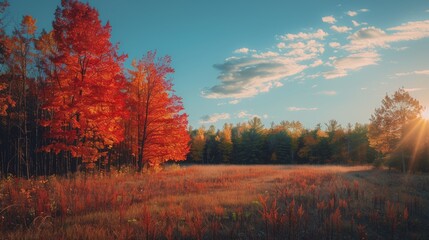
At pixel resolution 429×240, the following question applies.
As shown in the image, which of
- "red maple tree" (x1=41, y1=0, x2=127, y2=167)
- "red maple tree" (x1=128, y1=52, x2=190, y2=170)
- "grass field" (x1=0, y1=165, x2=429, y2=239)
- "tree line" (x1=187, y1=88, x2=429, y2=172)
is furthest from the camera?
"tree line" (x1=187, y1=88, x2=429, y2=172)

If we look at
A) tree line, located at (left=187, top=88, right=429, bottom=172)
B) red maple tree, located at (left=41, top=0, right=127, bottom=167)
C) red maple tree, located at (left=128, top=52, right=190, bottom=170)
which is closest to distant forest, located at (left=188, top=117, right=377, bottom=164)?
tree line, located at (left=187, top=88, right=429, bottom=172)

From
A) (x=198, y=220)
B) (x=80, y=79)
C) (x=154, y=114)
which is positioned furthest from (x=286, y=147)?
(x=198, y=220)

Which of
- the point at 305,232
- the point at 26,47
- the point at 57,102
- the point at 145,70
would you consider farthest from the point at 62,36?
the point at 305,232

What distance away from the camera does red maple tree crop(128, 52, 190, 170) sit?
22.4 metres

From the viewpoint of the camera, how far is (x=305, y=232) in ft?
21.8

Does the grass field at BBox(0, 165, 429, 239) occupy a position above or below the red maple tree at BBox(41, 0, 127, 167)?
below

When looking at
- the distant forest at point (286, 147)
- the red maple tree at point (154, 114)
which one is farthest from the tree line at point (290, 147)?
the red maple tree at point (154, 114)

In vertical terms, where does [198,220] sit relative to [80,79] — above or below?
below

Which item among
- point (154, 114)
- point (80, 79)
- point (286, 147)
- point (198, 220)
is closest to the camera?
point (198, 220)

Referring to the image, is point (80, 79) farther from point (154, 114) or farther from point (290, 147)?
point (290, 147)

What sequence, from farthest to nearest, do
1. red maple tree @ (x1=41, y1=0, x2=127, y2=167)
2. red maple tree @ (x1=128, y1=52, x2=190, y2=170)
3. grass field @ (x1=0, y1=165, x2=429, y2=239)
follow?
red maple tree @ (x1=128, y1=52, x2=190, y2=170), red maple tree @ (x1=41, y1=0, x2=127, y2=167), grass field @ (x1=0, y1=165, x2=429, y2=239)

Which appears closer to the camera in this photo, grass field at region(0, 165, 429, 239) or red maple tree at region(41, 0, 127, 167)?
grass field at region(0, 165, 429, 239)

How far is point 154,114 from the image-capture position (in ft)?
74.3

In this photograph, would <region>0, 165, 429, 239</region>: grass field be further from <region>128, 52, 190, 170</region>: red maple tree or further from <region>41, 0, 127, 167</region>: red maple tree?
<region>128, 52, 190, 170</region>: red maple tree
